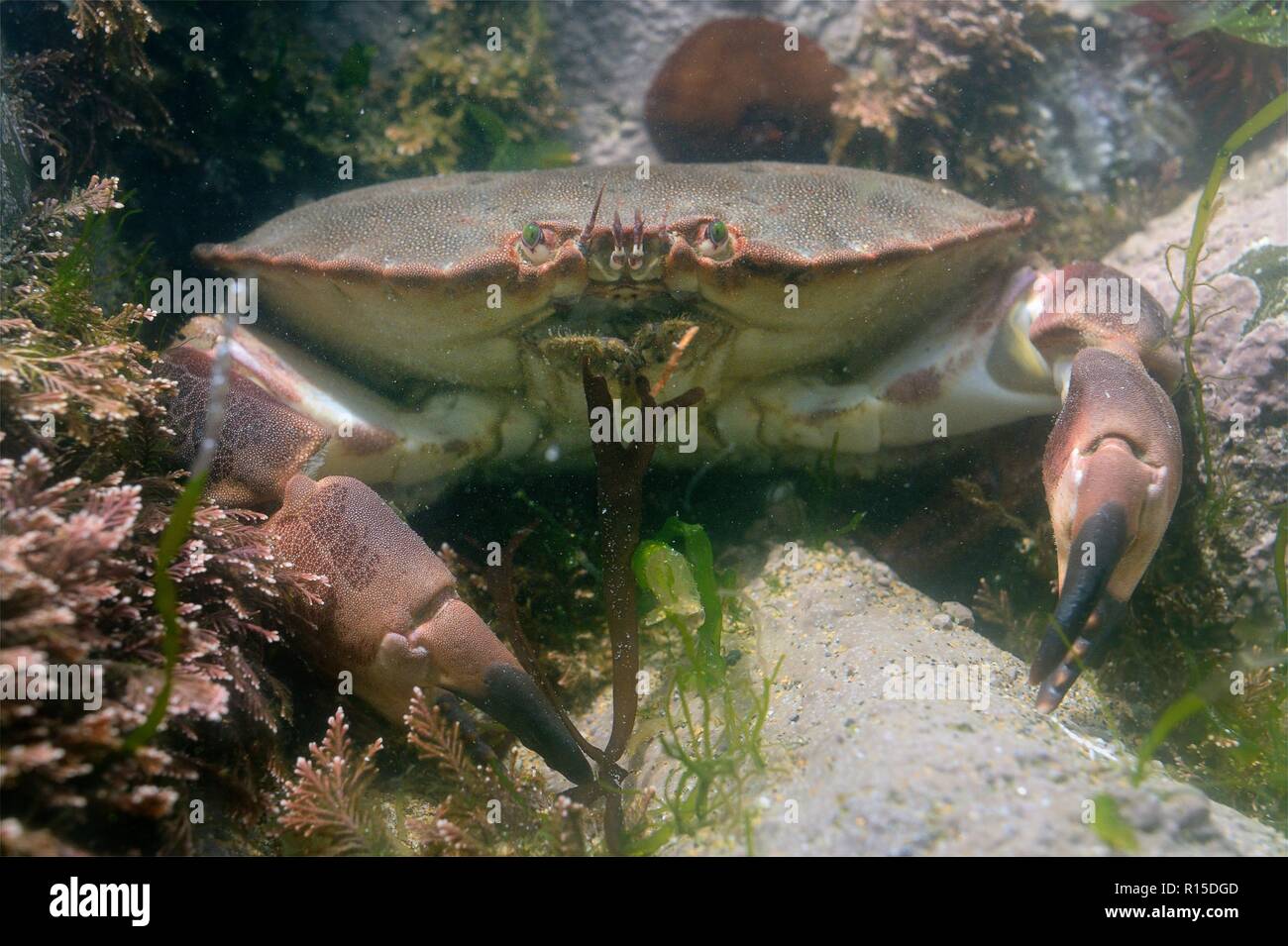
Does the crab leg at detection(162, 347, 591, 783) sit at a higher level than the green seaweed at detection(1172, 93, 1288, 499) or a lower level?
lower

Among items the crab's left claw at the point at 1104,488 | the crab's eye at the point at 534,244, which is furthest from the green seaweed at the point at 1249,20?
the crab's eye at the point at 534,244

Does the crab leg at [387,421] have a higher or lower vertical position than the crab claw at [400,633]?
higher

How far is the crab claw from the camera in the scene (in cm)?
222

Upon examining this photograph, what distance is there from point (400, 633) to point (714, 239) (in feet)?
5.44

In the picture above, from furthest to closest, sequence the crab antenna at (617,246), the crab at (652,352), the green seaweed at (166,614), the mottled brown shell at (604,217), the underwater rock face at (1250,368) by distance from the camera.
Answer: the underwater rock face at (1250,368) → the mottled brown shell at (604,217) → the crab antenna at (617,246) → the crab at (652,352) → the green seaweed at (166,614)

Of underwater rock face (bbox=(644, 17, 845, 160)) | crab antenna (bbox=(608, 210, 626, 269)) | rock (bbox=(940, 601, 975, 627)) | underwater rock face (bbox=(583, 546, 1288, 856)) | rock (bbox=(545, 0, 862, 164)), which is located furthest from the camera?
rock (bbox=(545, 0, 862, 164))

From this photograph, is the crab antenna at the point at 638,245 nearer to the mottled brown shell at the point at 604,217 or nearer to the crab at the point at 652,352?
the crab at the point at 652,352

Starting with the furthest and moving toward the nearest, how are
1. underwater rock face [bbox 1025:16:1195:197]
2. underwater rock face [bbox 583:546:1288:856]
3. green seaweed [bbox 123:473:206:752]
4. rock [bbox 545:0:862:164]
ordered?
rock [bbox 545:0:862:164]
underwater rock face [bbox 1025:16:1195:197]
underwater rock face [bbox 583:546:1288:856]
green seaweed [bbox 123:473:206:752]

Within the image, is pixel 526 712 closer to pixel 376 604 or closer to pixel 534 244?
pixel 376 604

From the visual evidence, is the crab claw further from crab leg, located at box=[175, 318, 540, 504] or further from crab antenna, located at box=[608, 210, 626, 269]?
crab antenna, located at box=[608, 210, 626, 269]

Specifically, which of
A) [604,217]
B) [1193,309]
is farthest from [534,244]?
[1193,309]

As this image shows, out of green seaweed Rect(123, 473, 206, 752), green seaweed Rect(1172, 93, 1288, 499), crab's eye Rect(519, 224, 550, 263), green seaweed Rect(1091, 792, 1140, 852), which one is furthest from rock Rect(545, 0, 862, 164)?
green seaweed Rect(1091, 792, 1140, 852)

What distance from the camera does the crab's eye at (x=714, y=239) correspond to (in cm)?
262

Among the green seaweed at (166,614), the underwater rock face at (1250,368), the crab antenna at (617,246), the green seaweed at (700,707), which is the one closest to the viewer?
the green seaweed at (166,614)
